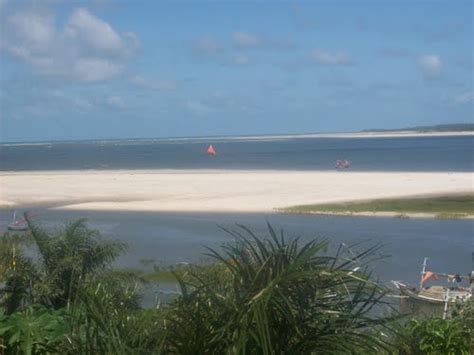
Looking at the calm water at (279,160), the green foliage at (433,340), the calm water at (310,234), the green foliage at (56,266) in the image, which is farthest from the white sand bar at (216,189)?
the green foliage at (433,340)

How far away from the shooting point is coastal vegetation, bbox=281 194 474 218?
1465 inches

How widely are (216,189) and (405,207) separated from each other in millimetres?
14971

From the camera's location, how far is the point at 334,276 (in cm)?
453

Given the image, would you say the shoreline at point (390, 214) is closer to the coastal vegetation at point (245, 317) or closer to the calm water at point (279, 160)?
the coastal vegetation at point (245, 317)

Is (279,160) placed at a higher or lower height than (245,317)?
higher

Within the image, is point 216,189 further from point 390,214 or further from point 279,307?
point 279,307

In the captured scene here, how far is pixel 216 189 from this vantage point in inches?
2015

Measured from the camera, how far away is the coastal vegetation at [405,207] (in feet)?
122

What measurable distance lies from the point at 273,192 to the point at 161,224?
1429 cm

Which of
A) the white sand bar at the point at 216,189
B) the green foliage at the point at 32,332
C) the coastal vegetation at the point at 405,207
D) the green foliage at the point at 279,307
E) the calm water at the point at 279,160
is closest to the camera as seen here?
the green foliage at the point at 279,307

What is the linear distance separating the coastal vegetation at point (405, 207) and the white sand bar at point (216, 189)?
1.80m

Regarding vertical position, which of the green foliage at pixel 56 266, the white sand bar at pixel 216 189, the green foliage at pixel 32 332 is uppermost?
the white sand bar at pixel 216 189

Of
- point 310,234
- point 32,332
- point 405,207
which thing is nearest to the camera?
point 32,332

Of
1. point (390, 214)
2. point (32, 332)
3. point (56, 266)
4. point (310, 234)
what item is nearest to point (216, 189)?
point (390, 214)
